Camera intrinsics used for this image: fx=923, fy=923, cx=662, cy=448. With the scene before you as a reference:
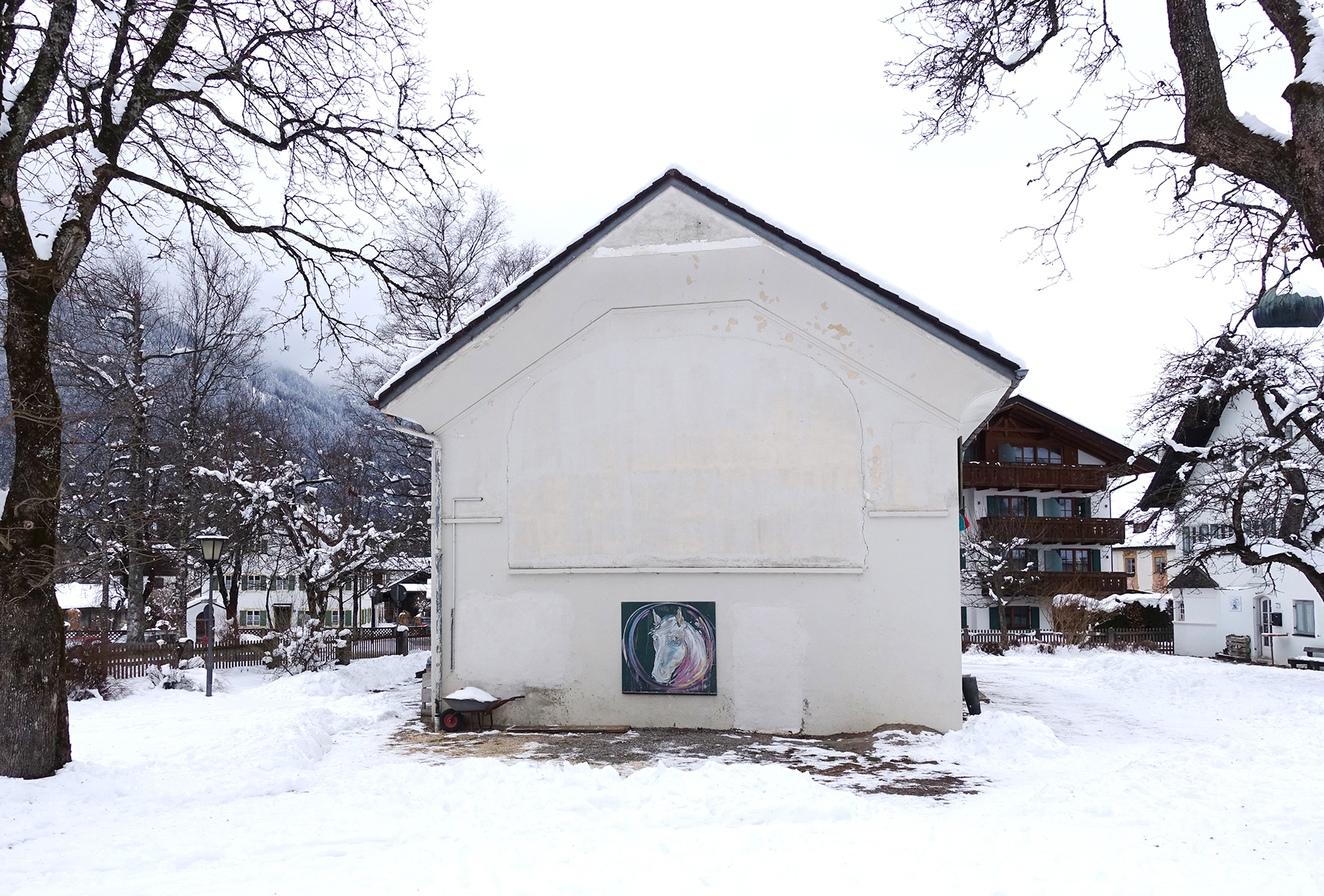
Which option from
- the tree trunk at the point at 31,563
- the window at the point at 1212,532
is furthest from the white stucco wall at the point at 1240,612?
the tree trunk at the point at 31,563

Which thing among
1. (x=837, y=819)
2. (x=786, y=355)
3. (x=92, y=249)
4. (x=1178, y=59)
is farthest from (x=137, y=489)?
(x=1178, y=59)

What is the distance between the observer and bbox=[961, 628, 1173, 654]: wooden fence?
33.2 metres

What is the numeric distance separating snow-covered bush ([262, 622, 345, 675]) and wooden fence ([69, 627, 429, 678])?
0.94ft

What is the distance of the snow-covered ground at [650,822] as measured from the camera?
6129 mm

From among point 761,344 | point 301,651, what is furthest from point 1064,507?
point 761,344

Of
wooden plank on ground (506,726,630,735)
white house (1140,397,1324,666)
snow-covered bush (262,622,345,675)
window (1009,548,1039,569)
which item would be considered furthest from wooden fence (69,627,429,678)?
window (1009,548,1039,569)

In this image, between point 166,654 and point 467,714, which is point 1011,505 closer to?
point 166,654

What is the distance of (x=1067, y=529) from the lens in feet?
141

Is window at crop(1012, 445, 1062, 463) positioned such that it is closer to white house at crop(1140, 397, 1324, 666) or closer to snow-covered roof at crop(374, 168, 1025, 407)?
white house at crop(1140, 397, 1324, 666)

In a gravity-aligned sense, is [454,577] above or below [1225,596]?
above

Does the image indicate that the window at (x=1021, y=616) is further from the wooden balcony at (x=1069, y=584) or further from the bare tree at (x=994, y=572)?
the wooden balcony at (x=1069, y=584)

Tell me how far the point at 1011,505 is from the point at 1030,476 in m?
1.92

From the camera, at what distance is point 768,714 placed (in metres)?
12.8

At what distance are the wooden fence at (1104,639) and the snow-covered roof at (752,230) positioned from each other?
23268mm
